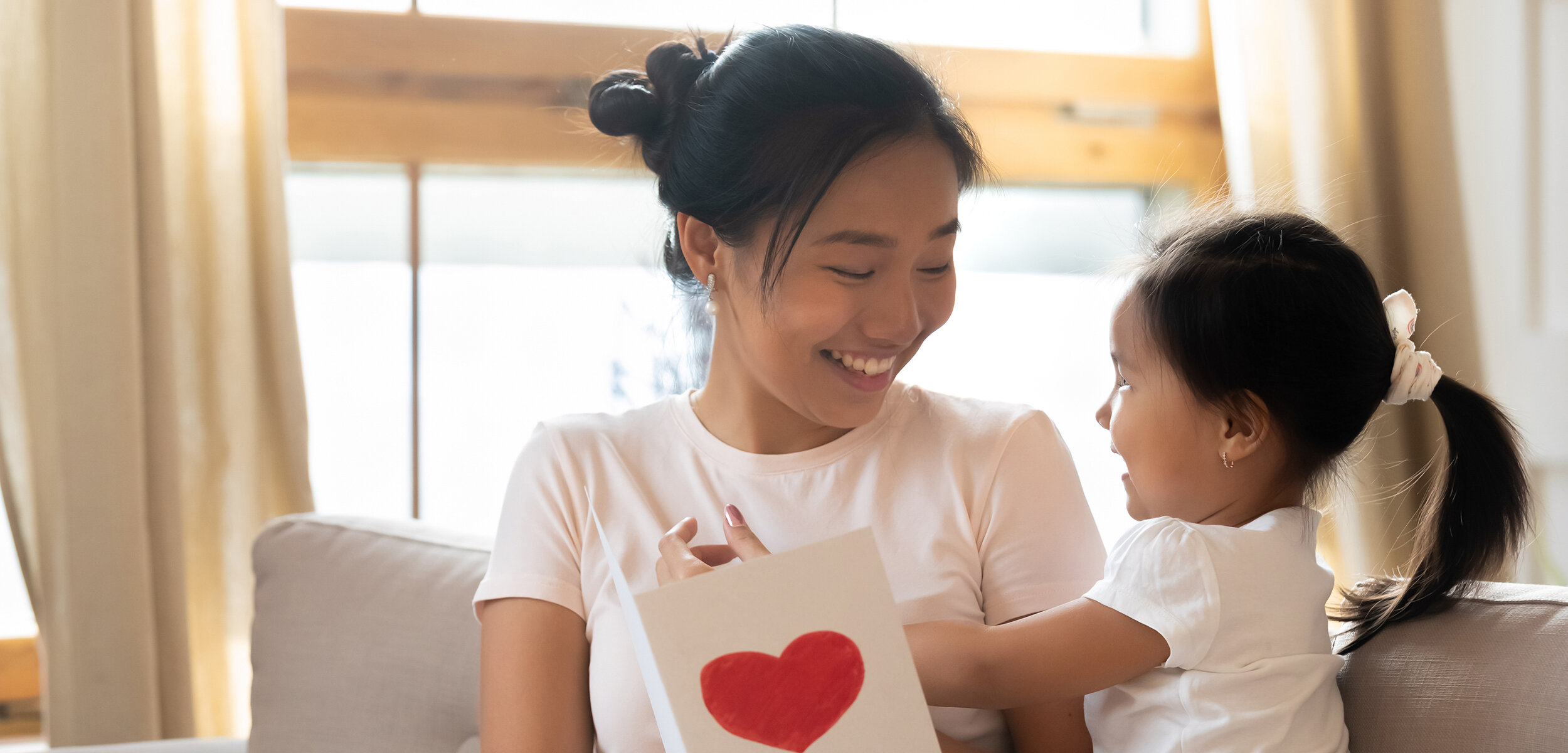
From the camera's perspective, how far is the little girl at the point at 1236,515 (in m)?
0.97

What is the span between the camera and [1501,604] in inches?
42.6

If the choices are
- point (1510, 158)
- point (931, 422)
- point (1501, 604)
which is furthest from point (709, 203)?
point (1510, 158)

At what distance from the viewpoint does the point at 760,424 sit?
125 cm

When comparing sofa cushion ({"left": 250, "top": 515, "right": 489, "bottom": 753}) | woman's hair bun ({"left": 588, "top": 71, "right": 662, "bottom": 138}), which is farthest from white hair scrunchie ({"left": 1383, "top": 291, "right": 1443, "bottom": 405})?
sofa cushion ({"left": 250, "top": 515, "right": 489, "bottom": 753})

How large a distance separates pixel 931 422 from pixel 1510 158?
1860 millimetres

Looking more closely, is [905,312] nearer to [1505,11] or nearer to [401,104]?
[401,104]

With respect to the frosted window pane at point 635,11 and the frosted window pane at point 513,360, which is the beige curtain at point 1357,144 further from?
the frosted window pane at point 513,360

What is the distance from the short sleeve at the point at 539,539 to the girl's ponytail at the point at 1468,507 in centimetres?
83

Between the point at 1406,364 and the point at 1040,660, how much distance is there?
473mm

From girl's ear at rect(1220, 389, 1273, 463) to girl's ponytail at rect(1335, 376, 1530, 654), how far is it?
0.19m

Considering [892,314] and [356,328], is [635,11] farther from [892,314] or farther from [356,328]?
[892,314]

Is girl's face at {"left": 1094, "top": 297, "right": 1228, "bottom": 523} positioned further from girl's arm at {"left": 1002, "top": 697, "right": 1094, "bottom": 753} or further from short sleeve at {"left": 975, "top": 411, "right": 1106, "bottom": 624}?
girl's arm at {"left": 1002, "top": 697, "right": 1094, "bottom": 753}

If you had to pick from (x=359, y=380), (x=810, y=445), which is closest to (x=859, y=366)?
(x=810, y=445)

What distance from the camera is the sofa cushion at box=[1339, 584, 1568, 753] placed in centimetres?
99
